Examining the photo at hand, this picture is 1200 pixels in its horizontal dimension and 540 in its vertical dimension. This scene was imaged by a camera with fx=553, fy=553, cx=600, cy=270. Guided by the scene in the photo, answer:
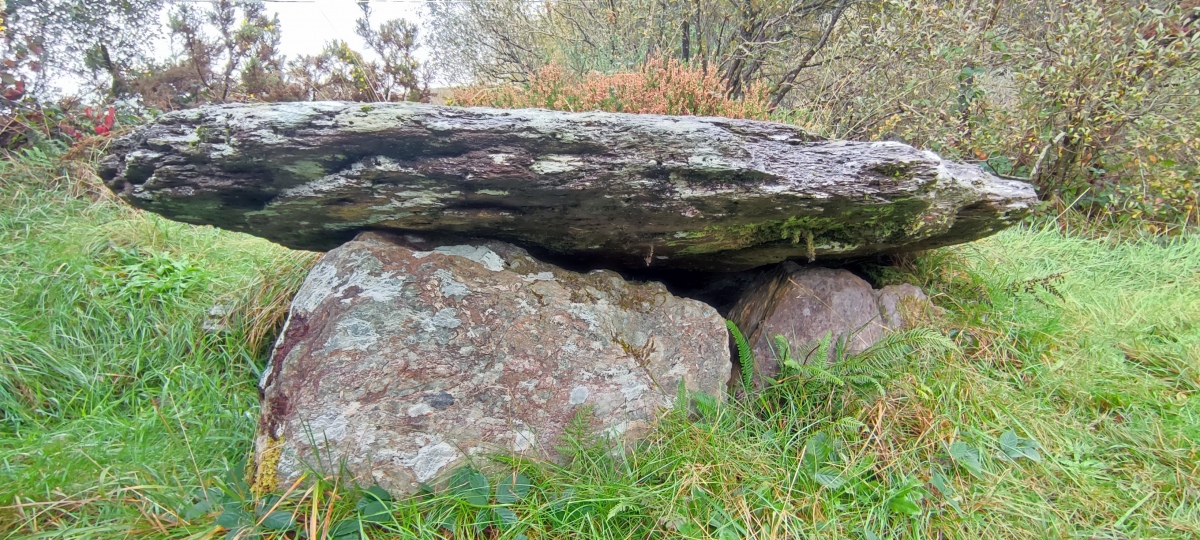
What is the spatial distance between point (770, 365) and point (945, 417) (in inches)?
28.6

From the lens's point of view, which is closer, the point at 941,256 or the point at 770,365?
the point at 770,365

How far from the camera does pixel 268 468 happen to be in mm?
1876

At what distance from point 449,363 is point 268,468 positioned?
26.6 inches

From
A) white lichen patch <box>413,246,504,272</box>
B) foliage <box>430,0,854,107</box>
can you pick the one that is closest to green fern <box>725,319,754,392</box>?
white lichen patch <box>413,246,504,272</box>

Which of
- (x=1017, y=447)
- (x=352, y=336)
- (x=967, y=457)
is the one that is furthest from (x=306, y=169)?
(x=1017, y=447)

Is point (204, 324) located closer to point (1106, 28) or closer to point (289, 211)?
point (289, 211)

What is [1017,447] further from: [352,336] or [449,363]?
[352,336]

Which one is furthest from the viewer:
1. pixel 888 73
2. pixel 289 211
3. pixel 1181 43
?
pixel 888 73

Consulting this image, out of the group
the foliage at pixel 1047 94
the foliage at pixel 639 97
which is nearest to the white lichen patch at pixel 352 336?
the foliage at pixel 639 97

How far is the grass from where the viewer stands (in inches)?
74.5

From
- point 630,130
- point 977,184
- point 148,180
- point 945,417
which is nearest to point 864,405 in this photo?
point 945,417

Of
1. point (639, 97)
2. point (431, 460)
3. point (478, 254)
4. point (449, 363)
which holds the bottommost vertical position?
point (431, 460)

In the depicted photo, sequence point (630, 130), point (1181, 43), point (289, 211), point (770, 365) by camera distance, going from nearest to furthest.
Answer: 1. point (630, 130)
2. point (289, 211)
3. point (770, 365)
4. point (1181, 43)

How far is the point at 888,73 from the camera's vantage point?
18.4 feet
